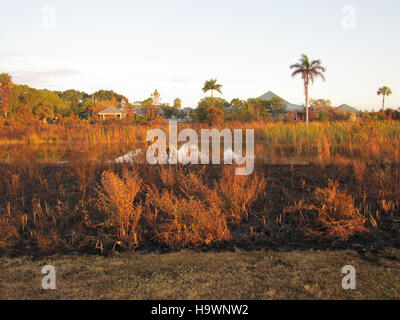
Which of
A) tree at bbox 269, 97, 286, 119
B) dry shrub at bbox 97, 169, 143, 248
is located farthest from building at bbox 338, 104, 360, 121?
dry shrub at bbox 97, 169, 143, 248

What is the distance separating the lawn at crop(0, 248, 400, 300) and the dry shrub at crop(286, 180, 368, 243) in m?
0.47

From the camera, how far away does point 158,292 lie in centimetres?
283

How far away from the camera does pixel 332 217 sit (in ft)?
14.8

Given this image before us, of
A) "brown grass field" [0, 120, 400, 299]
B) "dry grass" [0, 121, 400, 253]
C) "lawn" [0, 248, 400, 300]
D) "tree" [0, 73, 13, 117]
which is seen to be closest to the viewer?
"lawn" [0, 248, 400, 300]

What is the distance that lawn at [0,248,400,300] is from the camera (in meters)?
2.79

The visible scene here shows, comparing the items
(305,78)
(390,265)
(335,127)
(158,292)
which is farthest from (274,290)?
(305,78)

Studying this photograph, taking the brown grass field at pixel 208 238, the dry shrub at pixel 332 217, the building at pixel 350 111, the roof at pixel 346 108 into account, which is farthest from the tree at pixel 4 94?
the roof at pixel 346 108

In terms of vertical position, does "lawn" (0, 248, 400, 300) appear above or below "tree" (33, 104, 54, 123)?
below

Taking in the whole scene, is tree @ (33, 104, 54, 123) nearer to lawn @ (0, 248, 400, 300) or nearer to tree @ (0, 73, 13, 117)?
tree @ (0, 73, 13, 117)

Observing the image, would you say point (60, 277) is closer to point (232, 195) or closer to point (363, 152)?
point (232, 195)

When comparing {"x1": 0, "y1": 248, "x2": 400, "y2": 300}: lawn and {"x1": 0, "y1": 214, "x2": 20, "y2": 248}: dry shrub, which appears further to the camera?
{"x1": 0, "y1": 214, "x2": 20, "y2": 248}: dry shrub

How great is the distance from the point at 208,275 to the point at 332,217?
2.30 metres

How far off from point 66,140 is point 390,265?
18271mm

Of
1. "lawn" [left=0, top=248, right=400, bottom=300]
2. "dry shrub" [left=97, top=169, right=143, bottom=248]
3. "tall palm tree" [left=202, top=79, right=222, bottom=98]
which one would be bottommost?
"lawn" [left=0, top=248, right=400, bottom=300]
